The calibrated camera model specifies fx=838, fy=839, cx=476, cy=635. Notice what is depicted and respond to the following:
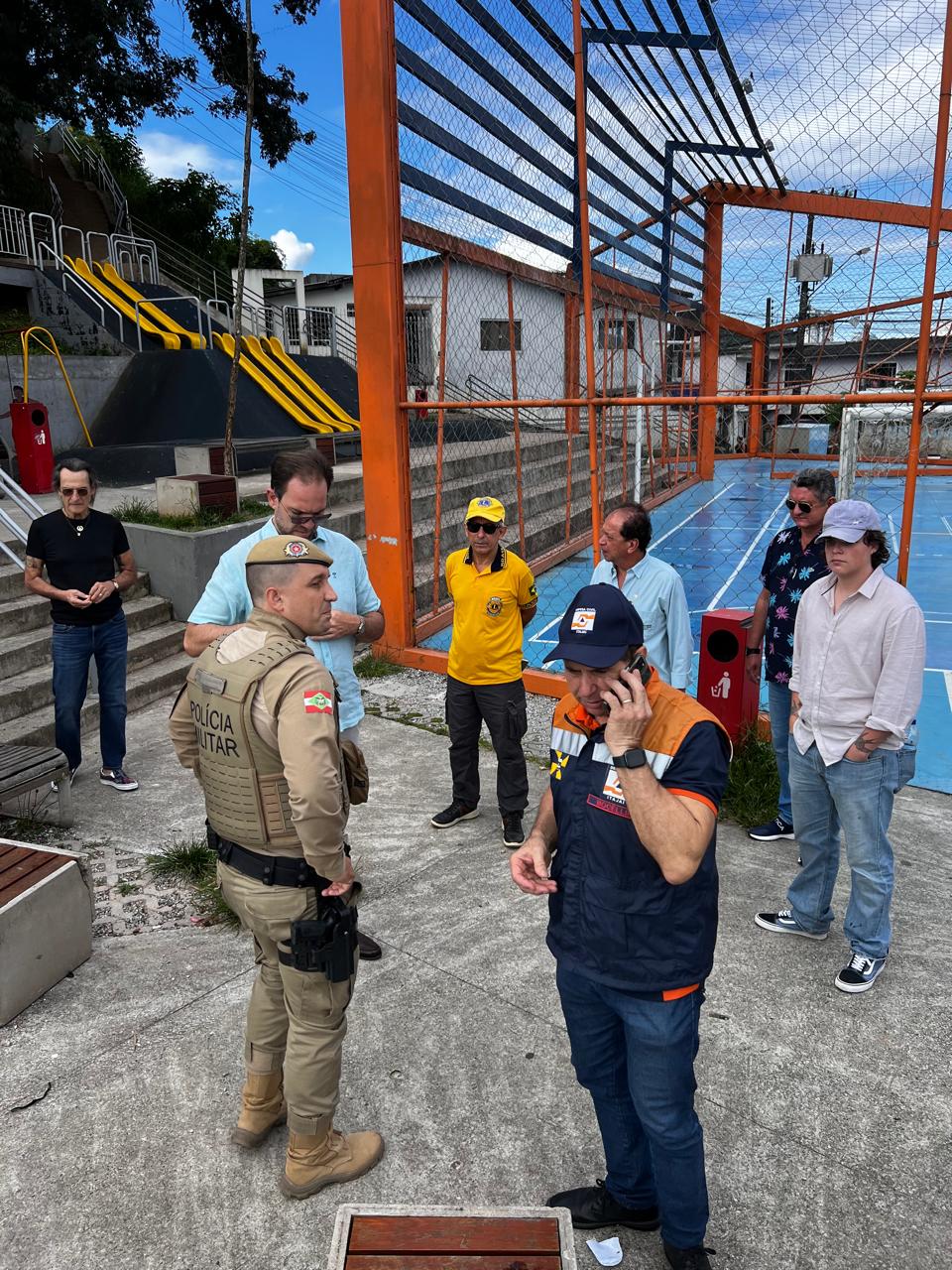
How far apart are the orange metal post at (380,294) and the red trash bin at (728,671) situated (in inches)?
114

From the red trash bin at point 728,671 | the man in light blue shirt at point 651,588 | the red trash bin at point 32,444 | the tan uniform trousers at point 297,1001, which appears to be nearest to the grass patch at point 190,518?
the red trash bin at point 32,444

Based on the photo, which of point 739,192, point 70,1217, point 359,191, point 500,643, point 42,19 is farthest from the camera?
point 42,19

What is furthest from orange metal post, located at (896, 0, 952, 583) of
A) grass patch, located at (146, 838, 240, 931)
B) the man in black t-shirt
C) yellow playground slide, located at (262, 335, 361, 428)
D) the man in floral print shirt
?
yellow playground slide, located at (262, 335, 361, 428)

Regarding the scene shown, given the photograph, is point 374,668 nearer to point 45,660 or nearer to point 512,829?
point 45,660

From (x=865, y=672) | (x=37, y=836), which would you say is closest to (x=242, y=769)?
(x=865, y=672)

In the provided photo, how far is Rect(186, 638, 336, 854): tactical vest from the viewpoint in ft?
6.89

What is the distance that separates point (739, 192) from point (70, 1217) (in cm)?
1365

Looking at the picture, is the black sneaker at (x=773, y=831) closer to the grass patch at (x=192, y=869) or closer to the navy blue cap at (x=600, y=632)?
the grass patch at (x=192, y=869)

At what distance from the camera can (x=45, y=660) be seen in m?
6.12

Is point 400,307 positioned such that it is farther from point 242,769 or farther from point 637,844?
point 637,844

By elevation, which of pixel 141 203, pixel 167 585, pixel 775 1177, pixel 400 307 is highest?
pixel 141 203

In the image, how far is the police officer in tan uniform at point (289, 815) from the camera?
6.80ft

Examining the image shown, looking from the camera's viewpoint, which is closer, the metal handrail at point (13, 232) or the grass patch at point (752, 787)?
the grass patch at point (752, 787)

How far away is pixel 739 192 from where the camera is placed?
1218 cm
